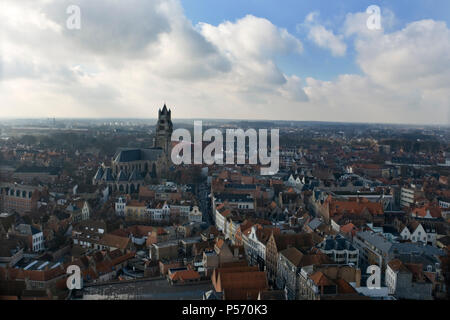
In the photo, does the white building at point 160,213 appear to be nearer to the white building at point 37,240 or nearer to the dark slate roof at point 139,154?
the white building at point 37,240

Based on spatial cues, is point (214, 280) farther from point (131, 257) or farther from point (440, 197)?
point (440, 197)

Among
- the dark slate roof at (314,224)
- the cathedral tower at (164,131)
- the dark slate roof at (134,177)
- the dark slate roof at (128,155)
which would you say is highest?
the cathedral tower at (164,131)

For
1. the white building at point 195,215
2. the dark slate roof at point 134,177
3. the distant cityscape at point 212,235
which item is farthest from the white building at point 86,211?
the dark slate roof at point 134,177

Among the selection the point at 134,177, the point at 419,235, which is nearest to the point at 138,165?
the point at 134,177

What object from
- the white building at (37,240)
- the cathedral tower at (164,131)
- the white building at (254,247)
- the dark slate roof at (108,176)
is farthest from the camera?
the cathedral tower at (164,131)

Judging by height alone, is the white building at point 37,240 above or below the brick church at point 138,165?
below

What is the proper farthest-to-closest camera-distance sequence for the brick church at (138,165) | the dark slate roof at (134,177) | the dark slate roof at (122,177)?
the dark slate roof at (134,177) → the dark slate roof at (122,177) → the brick church at (138,165)

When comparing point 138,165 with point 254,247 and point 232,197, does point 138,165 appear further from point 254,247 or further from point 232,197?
point 254,247
